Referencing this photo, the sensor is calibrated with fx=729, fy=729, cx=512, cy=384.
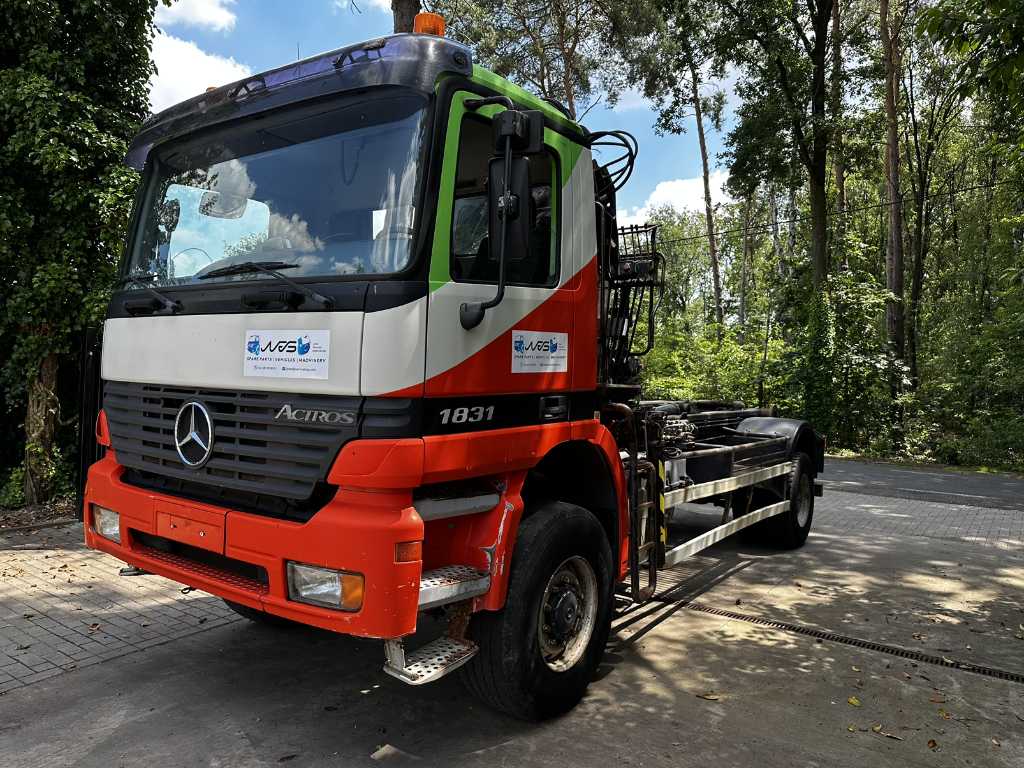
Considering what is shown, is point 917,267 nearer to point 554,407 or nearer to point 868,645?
point 868,645

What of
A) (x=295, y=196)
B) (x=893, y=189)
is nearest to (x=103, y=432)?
(x=295, y=196)

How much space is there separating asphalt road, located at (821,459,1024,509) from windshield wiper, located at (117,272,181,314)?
11.0 m

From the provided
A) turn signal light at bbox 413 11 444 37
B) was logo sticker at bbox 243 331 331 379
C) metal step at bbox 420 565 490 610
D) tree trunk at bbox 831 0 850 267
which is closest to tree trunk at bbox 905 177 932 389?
tree trunk at bbox 831 0 850 267

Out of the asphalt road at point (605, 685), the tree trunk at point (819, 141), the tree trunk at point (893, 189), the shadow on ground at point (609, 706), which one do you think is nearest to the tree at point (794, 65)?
the tree trunk at point (819, 141)

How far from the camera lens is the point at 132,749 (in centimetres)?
335

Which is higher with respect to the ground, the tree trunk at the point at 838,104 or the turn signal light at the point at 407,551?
the tree trunk at the point at 838,104

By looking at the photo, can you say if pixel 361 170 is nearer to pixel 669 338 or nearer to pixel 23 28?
pixel 23 28

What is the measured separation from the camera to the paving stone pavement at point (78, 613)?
4441mm

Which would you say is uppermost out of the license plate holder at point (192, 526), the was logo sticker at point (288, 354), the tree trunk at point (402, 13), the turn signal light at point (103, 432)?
the tree trunk at point (402, 13)

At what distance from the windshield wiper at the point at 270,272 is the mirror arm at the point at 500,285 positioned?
0.57 m

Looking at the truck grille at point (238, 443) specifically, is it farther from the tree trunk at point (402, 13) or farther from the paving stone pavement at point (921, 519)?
the tree trunk at point (402, 13)

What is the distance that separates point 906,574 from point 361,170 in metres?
6.07

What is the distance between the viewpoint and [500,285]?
3.17m

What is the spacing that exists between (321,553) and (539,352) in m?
1.46
